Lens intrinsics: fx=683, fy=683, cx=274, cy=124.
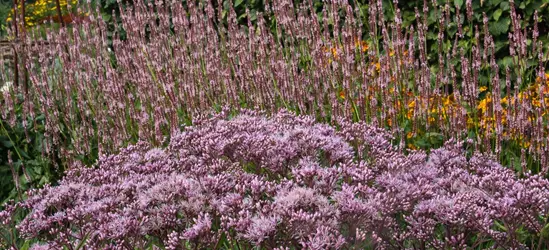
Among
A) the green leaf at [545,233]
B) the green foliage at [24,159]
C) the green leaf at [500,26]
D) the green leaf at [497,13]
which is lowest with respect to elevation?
the green foliage at [24,159]

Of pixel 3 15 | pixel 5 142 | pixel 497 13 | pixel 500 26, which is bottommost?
pixel 5 142

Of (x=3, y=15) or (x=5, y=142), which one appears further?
(x=3, y=15)

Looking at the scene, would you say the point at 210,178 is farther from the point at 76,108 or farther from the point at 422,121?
the point at 76,108

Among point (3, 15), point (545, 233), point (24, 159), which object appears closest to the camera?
point (545, 233)

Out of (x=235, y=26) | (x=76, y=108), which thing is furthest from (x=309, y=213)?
(x=76, y=108)

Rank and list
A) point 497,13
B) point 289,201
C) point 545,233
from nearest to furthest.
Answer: point 289,201, point 545,233, point 497,13

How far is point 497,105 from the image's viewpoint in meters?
4.22

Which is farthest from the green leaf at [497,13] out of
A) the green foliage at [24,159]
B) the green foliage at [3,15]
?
the green foliage at [3,15]

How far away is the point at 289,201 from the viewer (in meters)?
2.39

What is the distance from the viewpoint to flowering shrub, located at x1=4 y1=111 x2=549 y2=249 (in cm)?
241

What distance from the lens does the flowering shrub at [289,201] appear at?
241 centimetres

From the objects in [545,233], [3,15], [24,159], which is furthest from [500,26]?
[3,15]

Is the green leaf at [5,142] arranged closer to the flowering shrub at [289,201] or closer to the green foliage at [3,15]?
the flowering shrub at [289,201]

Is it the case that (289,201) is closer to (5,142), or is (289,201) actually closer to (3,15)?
(5,142)
